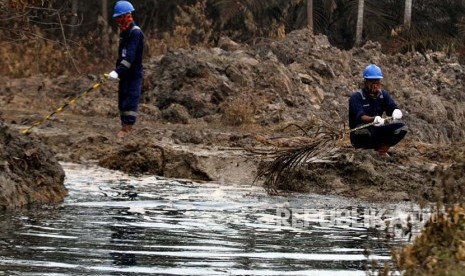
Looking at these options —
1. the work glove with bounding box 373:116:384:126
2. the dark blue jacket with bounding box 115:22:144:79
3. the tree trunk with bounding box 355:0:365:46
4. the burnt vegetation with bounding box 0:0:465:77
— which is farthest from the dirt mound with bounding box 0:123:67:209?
the tree trunk with bounding box 355:0:365:46

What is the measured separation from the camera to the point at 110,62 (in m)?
28.8

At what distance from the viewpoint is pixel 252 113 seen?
22438mm

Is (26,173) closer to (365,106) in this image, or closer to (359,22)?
(365,106)

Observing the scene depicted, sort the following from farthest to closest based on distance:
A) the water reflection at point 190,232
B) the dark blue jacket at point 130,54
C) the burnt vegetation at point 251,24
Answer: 1. the burnt vegetation at point 251,24
2. the dark blue jacket at point 130,54
3. the water reflection at point 190,232

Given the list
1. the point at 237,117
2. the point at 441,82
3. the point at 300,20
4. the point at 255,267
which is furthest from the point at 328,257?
the point at 300,20

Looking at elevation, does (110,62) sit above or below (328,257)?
above

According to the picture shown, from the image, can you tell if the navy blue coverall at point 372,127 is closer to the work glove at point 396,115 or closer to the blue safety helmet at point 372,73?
the work glove at point 396,115

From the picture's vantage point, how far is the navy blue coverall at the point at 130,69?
1828 cm

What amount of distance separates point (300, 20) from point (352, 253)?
24824mm

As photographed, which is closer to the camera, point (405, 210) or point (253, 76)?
point (405, 210)

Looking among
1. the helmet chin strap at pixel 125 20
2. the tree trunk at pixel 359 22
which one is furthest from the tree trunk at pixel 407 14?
the helmet chin strap at pixel 125 20

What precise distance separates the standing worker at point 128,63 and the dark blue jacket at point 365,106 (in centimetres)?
374

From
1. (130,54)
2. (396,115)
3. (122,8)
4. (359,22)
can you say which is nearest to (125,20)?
(122,8)

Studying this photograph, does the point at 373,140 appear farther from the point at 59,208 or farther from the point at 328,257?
the point at 328,257
